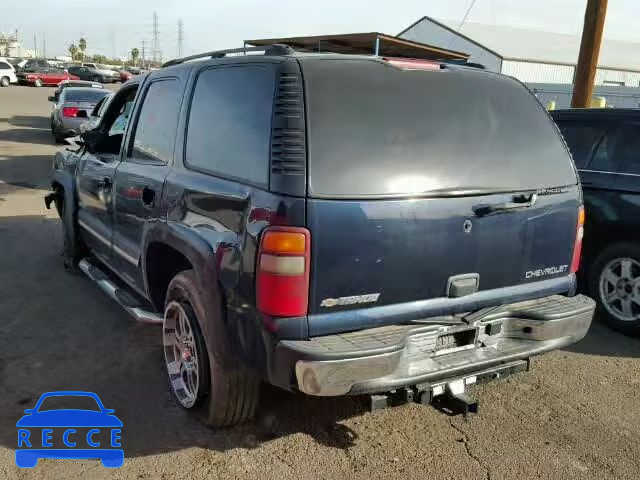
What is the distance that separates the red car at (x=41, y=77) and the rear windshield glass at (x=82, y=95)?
30.6m

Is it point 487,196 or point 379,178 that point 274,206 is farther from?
point 487,196

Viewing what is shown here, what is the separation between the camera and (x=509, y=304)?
321 cm

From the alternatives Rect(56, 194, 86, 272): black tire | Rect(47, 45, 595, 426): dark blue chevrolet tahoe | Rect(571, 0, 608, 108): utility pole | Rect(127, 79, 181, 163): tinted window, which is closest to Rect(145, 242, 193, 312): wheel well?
Rect(47, 45, 595, 426): dark blue chevrolet tahoe

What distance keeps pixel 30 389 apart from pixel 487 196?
297 centimetres

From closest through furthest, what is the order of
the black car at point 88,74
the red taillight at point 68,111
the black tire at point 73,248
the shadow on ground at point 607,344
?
the shadow on ground at point 607,344, the black tire at point 73,248, the red taillight at point 68,111, the black car at point 88,74

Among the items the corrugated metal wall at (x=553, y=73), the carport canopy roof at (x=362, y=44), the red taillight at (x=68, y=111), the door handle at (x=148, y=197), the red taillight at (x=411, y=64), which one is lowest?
the red taillight at (x=68, y=111)

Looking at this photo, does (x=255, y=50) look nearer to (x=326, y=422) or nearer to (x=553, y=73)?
(x=326, y=422)

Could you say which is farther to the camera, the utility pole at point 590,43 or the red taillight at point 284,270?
the utility pole at point 590,43

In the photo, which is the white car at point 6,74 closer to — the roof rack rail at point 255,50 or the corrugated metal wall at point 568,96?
the corrugated metal wall at point 568,96

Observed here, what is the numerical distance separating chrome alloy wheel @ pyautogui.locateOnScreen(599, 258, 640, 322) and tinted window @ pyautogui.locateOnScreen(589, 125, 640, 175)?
0.77 m

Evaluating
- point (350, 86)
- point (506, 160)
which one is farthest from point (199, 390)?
point (506, 160)

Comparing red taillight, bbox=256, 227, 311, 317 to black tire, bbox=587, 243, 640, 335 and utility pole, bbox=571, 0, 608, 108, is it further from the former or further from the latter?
utility pole, bbox=571, 0, 608, 108

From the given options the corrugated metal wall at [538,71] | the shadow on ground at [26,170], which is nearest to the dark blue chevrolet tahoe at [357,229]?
the shadow on ground at [26,170]

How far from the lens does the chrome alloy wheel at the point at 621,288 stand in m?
4.88
